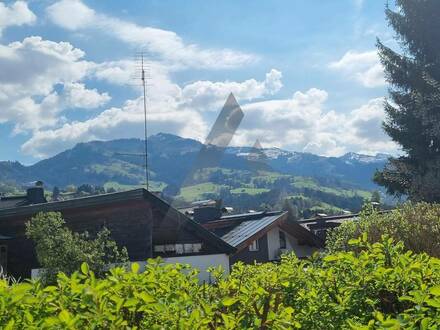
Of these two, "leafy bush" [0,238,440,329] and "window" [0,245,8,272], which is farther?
"window" [0,245,8,272]

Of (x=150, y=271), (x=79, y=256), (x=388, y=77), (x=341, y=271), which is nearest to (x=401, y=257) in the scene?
(x=341, y=271)

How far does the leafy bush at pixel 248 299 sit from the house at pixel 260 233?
2850 centimetres

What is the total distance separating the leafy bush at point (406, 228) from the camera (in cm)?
1145

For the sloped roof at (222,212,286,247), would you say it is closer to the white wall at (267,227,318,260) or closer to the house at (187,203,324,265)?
the house at (187,203,324,265)

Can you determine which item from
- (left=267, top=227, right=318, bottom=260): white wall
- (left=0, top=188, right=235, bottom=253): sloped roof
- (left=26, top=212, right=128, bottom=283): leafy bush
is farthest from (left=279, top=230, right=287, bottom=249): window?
(left=26, top=212, right=128, bottom=283): leafy bush

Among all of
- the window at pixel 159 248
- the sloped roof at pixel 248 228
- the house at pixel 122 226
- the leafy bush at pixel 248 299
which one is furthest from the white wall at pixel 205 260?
the leafy bush at pixel 248 299

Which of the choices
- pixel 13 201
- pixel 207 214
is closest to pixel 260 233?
pixel 207 214

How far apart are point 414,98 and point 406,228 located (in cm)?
1663

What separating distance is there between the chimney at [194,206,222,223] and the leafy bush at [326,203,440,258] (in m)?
28.7

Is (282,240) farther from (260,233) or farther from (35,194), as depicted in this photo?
(35,194)

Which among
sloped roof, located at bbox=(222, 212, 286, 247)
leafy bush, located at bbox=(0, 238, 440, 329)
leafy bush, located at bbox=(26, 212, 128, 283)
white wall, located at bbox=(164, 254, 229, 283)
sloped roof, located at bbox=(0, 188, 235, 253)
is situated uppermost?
leafy bush, located at bbox=(0, 238, 440, 329)

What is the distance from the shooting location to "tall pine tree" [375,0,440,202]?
25453 millimetres

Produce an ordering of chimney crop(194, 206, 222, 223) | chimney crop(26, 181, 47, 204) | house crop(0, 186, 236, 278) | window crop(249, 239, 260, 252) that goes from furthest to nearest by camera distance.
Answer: chimney crop(194, 206, 222, 223)
chimney crop(26, 181, 47, 204)
window crop(249, 239, 260, 252)
house crop(0, 186, 236, 278)

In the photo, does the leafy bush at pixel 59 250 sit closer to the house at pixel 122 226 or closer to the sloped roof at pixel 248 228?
the house at pixel 122 226
